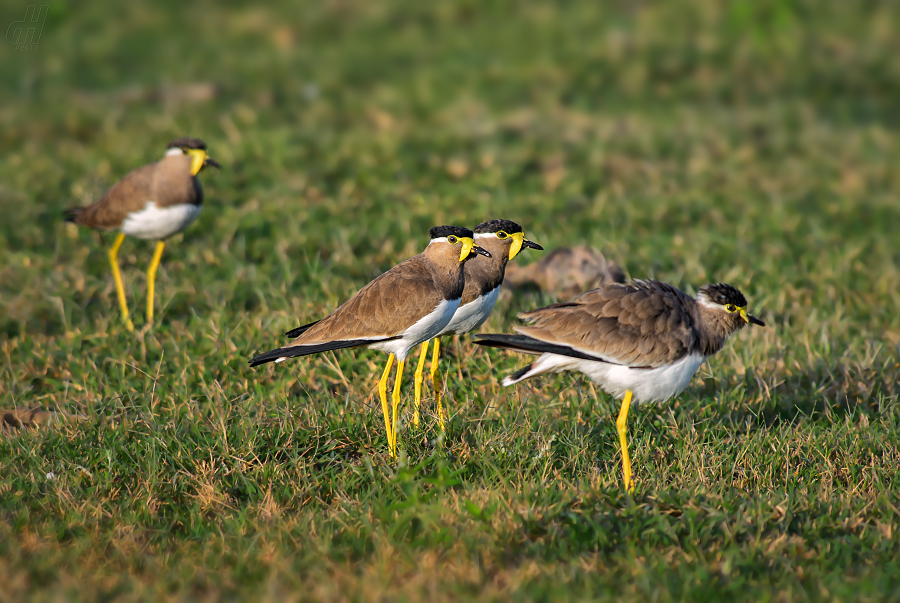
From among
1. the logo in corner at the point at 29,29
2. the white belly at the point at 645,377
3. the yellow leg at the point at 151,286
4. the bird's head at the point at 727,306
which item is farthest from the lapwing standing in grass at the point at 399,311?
the logo in corner at the point at 29,29

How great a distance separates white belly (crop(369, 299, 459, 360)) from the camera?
447 cm

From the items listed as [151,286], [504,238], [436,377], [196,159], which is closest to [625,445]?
[436,377]

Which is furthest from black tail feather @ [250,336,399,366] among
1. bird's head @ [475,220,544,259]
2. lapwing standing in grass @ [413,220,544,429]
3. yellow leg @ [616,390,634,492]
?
yellow leg @ [616,390,634,492]

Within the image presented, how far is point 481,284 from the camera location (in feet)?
16.6

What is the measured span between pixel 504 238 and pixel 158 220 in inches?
104

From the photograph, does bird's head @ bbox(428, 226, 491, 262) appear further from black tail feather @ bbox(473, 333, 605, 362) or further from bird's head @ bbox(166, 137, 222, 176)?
bird's head @ bbox(166, 137, 222, 176)

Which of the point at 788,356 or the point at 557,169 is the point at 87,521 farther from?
the point at 557,169

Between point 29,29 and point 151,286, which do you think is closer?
point 151,286

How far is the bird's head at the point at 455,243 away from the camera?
467 cm

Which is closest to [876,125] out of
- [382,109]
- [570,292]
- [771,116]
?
[771,116]

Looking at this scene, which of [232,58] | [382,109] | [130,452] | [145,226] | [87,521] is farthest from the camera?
[232,58]

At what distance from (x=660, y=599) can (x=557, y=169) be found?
21.9 ft

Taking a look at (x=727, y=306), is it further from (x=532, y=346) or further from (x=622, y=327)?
(x=532, y=346)

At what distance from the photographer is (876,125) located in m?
11.3
